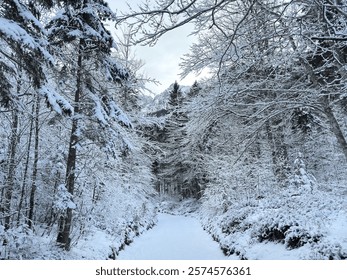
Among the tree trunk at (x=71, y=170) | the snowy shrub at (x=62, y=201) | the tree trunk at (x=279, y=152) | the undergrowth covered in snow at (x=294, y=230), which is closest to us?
the undergrowth covered in snow at (x=294, y=230)

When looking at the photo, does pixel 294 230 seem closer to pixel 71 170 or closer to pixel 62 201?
pixel 62 201

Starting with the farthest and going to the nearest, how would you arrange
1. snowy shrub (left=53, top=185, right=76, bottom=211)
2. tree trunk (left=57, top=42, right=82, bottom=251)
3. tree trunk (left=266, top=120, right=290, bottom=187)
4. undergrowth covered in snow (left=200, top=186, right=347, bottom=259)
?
tree trunk (left=266, top=120, right=290, bottom=187), tree trunk (left=57, top=42, right=82, bottom=251), snowy shrub (left=53, top=185, right=76, bottom=211), undergrowth covered in snow (left=200, top=186, right=347, bottom=259)

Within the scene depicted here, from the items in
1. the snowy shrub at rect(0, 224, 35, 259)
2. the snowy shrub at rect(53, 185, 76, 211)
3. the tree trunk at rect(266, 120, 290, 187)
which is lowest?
the snowy shrub at rect(0, 224, 35, 259)

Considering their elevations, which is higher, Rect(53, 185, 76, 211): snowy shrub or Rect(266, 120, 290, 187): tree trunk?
Rect(266, 120, 290, 187): tree trunk

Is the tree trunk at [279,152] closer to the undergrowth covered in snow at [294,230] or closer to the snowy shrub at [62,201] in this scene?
the undergrowth covered in snow at [294,230]

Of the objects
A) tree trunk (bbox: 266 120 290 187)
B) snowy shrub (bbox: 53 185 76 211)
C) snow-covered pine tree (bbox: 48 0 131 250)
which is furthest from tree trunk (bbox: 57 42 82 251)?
tree trunk (bbox: 266 120 290 187)

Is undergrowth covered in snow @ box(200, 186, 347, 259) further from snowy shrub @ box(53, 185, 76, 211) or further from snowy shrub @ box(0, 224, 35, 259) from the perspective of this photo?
snowy shrub @ box(0, 224, 35, 259)

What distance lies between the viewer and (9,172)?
5.95m

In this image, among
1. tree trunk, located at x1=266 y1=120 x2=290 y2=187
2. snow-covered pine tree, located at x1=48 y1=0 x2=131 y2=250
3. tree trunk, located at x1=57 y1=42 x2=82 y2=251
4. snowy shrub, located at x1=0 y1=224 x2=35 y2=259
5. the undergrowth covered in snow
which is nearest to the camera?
snowy shrub, located at x1=0 y1=224 x2=35 y2=259

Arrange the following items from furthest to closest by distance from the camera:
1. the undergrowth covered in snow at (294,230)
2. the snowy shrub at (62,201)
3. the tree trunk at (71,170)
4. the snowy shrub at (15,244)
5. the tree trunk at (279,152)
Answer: the tree trunk at (279,152), the tree trunk at (71,170), the snowy shrub at (62,201), the undergrowth covered in snow at (294,230), the snowy shrub at (15,244)

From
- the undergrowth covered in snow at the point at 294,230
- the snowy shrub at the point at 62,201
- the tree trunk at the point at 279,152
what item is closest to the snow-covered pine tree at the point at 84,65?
the snowy shrub at the point at 62,201

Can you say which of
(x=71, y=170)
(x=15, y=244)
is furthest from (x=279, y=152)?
(x=15, y=244)
